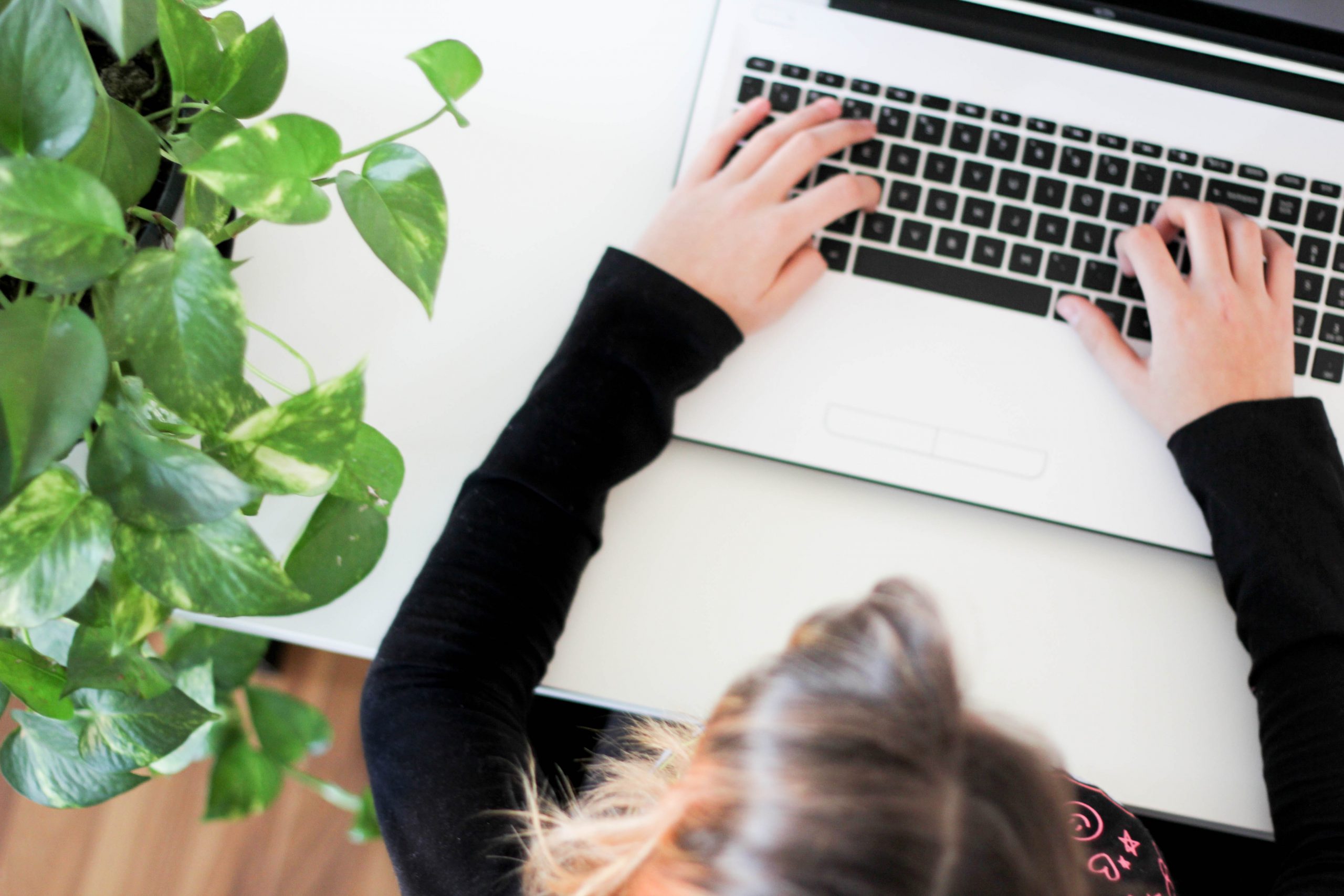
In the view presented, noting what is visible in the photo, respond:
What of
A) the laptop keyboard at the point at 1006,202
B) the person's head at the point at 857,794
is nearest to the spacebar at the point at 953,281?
the laptop keyboard at the point at 1006,202

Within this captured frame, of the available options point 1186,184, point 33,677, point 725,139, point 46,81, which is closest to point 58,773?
point 33,677

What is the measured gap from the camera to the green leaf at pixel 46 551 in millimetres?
297

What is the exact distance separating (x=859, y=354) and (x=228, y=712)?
0.75 meters

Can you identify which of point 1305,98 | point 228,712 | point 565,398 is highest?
point 1305,98

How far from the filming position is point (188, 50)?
1.12 ft

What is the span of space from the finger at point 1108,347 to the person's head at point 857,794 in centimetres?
25

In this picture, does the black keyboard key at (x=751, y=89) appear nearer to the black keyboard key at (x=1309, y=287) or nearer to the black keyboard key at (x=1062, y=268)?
the black keyboard key at (x=1062, y=268)

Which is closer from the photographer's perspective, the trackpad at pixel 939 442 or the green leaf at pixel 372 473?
the green leaf at pixel 372 473

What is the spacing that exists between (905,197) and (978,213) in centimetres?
4

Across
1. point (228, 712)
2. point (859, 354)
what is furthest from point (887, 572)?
point (228, 712)

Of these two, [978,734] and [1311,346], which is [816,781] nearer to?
[978,734]

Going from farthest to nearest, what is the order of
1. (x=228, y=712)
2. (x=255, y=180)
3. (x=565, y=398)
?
(x=228, y=712), (x=565, y=398), (x=255, y=180)

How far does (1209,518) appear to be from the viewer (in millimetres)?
548

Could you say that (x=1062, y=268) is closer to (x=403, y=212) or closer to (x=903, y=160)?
(x=903, y=160)
